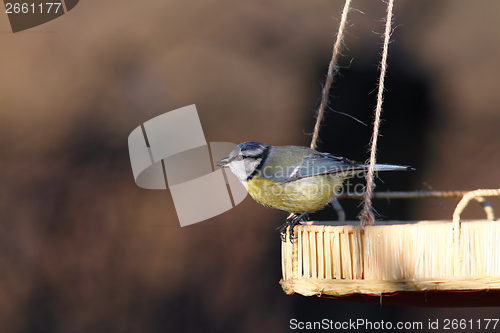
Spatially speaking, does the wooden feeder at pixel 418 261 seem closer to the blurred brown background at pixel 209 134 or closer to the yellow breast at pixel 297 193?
the yellow breast at pixel 297 193

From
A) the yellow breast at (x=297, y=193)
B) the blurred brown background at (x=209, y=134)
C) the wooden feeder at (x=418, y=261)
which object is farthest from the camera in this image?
the blurred brown background at (x=209, y=134)

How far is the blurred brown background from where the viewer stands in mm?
2748

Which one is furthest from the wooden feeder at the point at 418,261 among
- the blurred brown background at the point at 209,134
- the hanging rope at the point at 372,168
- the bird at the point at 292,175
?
the blurred brown background at the point at 209,134

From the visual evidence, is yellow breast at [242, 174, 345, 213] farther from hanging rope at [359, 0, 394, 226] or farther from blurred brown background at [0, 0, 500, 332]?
blurred brown background at [0, 0, 500, 332]

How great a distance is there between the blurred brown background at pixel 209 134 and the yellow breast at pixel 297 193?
4.01 ft

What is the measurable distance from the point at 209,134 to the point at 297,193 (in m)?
1.36

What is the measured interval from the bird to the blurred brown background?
1.13 metres

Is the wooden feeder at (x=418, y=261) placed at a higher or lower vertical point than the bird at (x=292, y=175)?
lower

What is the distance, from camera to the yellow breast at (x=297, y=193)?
1.75 m

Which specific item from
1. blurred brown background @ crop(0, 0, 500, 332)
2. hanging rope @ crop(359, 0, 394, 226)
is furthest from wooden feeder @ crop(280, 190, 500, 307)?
blurred brown background @ crop(0, 0, 500, 332)

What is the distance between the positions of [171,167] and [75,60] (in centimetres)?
100

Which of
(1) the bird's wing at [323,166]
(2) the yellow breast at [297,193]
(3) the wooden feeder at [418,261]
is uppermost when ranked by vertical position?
(1) the bird's wing at [323,166]

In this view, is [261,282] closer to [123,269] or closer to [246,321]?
[246,321]

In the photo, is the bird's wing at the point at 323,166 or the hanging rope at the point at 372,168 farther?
the bird's wing at the point at 323,166
